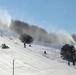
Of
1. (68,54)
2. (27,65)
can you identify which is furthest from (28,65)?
(68,54)

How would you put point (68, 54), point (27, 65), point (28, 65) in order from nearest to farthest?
point (27, 65) < point (28, 65) < point (68, 54)

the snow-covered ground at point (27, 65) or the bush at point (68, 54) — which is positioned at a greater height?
the bush at point (68, 54)

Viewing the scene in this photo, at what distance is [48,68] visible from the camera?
86.3 metres

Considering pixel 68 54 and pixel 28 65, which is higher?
pixel 68 54

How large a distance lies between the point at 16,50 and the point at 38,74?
111ft

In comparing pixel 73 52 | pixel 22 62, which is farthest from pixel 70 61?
pixel 22 62

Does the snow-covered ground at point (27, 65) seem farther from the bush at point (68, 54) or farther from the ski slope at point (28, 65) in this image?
the bush at point (68, 54)

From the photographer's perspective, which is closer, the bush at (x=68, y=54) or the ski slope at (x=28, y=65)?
the ski slope at (x=28, y=65)

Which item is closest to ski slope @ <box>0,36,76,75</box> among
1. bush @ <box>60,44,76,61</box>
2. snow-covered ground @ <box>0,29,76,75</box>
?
snow-covered ground @ <box>0,29,76,75</box>

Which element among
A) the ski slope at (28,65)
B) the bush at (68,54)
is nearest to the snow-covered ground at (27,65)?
the ski slope at (28,65)

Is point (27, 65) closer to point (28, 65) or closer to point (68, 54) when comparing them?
point (28, 65)

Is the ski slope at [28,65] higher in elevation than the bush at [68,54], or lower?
lower

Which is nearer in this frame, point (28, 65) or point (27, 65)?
point (27, 65)

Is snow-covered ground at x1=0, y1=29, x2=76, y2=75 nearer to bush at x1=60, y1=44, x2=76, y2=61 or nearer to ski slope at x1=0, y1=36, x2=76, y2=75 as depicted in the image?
ski slope at x1=0, y1=36, x2=76, y2=75
